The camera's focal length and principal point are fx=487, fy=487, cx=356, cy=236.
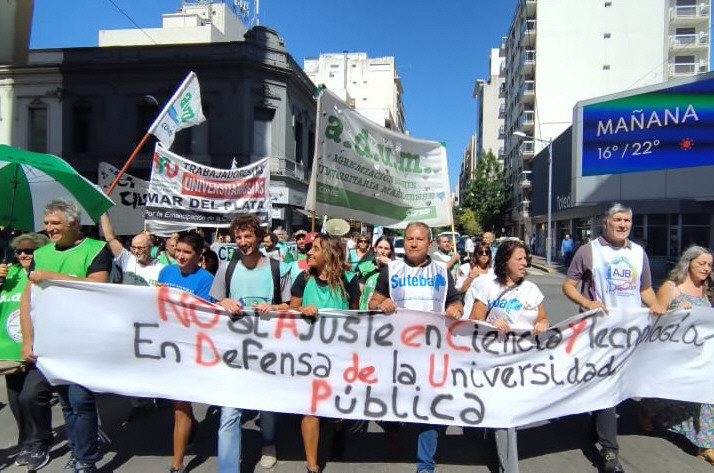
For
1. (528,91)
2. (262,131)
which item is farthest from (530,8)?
(262,131)

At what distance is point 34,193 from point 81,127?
25.7 meters

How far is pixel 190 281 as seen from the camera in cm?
375

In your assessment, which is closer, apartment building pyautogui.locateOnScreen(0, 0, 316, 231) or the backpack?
the backpack

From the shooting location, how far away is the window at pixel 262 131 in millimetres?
25406

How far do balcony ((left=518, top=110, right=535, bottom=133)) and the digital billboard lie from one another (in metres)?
26.7

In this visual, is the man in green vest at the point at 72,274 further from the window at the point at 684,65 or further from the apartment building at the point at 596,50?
the window at the point at 684,65

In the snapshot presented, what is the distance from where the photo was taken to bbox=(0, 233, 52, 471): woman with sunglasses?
3.46 m

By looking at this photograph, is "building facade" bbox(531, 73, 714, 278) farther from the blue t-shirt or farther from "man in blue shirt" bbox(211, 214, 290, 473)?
the blue t-shirt

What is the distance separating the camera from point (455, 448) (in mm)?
4023

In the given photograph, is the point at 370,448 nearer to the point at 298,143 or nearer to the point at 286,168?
the point at 286,168

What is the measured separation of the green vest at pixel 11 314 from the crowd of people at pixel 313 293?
1 cm

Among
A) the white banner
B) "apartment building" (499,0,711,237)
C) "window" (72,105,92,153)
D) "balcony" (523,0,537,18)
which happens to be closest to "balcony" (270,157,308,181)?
"window" (72,105,92,153)

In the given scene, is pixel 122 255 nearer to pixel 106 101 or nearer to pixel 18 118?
pixel 106 101

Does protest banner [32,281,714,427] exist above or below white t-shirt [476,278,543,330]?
below
